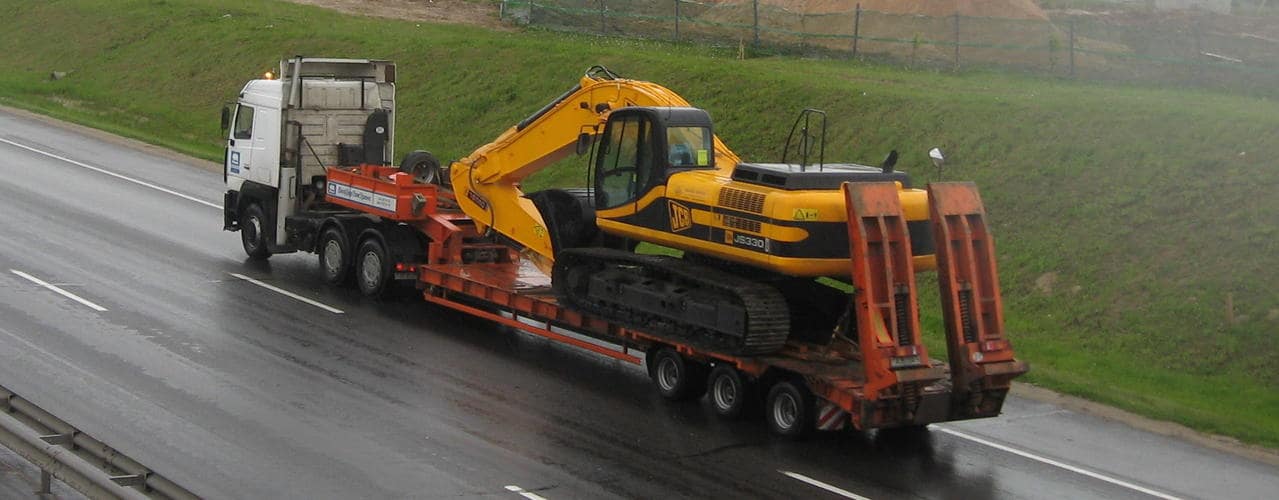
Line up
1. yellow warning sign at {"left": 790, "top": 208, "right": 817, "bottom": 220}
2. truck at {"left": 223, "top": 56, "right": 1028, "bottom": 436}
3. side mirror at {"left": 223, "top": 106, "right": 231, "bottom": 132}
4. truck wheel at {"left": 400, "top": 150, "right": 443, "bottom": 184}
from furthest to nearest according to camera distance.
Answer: side mirror at {"left": 223, "top": 106, "right": 231, "bottom": 132}, truck wheel at {"left": 400, "top": 150, "right": 443, "bottom": 184}, yellow warning sign at {"left": 790, "top": 208, "right": 817, "bottom": 220}, truck at {"left": 223, "top": 56, "right": 1028, "bottom": 436}

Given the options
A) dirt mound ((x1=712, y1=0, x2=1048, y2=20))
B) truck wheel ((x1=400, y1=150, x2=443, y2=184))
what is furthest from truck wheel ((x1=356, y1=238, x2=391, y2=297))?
dirt mound ((x1=712, y1=0, x2=1048, y2=20))

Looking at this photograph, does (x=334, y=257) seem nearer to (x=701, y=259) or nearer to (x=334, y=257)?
(x=334, y=257)

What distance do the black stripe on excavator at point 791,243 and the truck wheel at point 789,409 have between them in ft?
4.41

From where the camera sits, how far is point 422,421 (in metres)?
15.4

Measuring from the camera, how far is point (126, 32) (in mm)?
48594

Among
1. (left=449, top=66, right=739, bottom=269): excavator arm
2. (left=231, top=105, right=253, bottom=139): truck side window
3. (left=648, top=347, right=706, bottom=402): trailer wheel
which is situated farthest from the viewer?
(left=231, top=105, right=253, bottom=139): truck side window

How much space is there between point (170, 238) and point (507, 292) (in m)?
8.58

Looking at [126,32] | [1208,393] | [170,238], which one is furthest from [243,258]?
[126,32]

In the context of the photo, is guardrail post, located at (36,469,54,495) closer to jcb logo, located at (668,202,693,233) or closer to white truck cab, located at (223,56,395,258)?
jcb logo, located at (668,202,693,233)

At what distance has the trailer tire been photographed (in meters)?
21.8

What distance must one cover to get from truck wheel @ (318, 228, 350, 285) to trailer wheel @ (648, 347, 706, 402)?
661 centimetres

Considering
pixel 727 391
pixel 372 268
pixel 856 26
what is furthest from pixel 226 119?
pixel 856 26

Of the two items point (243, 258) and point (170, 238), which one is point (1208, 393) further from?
point (170, 238)

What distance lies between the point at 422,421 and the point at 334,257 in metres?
7.14
